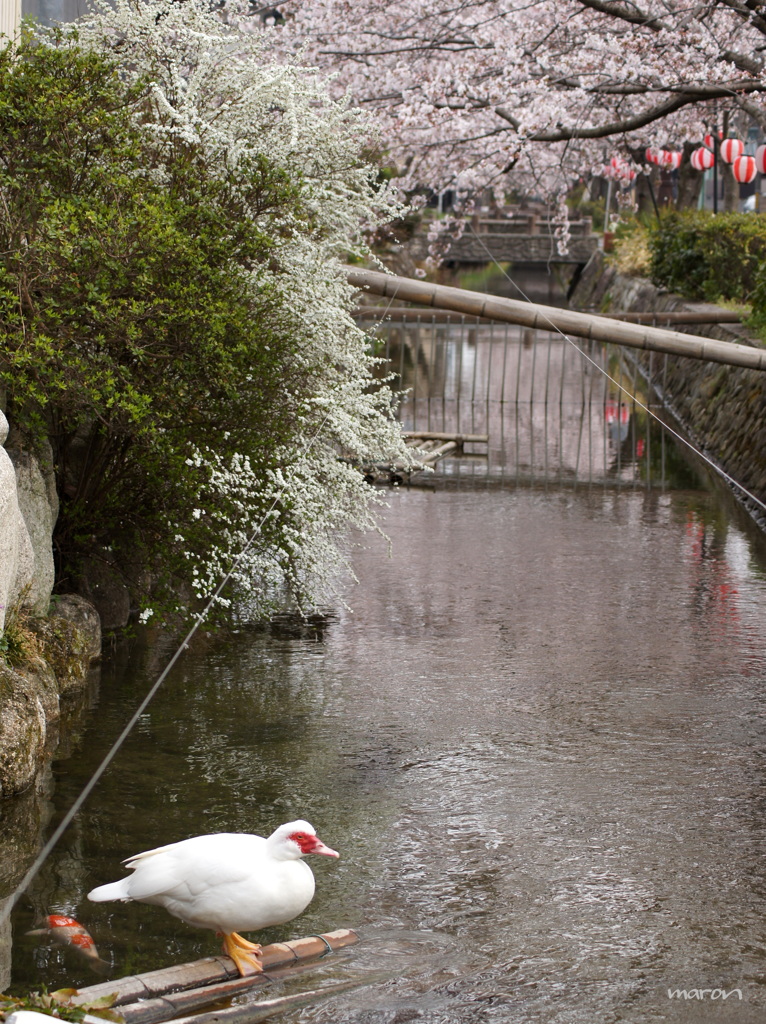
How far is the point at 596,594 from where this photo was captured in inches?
404

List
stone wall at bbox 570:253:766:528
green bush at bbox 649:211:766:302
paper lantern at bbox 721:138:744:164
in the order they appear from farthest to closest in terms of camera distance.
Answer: paper lantern at bbox 721:138:744:164 < green bush at bbox 649:211:766:302 < stone wall at bbox 570:253:766:528

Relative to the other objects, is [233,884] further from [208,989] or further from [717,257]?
[717,257]

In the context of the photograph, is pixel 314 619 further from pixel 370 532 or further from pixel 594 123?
pixel 594 123

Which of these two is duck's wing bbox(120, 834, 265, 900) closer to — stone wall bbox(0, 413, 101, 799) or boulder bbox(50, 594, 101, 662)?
stone wall bbox(0, 413, 101, 799)

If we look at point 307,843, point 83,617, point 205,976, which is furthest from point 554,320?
point 205,976

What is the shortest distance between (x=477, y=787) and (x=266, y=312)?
3702 millimetres

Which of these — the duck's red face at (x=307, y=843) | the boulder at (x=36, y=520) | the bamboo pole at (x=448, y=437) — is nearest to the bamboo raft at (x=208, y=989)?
the duck's red face at (x=307, y=843)

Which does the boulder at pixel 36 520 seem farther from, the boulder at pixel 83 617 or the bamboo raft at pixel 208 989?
the bamboo raft at pixel 208 989

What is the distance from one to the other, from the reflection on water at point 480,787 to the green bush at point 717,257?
44.9 ft

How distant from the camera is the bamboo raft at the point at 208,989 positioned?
156 inches

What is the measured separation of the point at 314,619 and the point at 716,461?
8514 mm

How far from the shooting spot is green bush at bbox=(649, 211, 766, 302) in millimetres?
23078

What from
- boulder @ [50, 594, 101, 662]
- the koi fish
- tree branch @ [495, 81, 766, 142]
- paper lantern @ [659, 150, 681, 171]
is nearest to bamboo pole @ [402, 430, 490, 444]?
tree branch @ [495, 81, 766, 142]

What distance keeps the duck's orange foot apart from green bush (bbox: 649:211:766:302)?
1910 centimetres
